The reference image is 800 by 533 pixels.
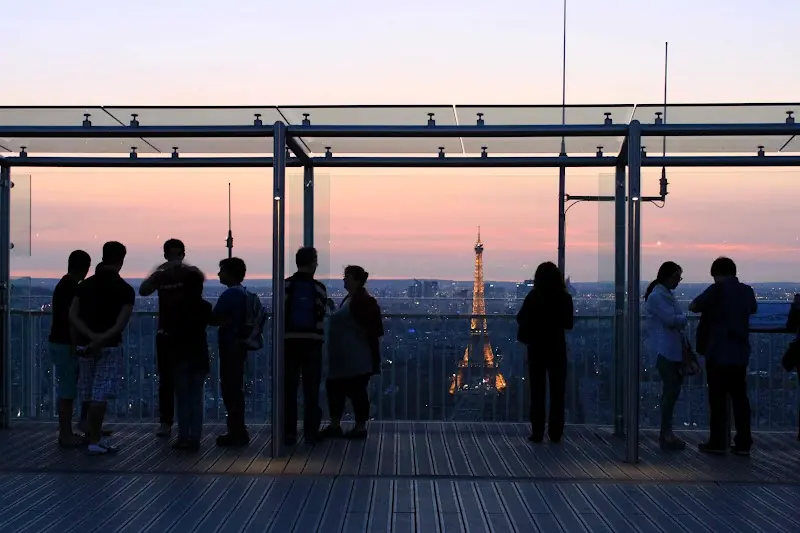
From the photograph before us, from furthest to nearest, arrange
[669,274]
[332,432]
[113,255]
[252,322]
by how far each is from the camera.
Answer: [332,432] < [669,274] < [252,322] < [113,255]

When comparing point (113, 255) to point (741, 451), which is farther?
point (741, 451)

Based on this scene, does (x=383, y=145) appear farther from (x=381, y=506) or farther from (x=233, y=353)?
(x=381, y=506)

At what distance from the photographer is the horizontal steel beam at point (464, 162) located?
10.4 m

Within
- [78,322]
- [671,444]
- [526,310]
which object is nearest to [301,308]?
[78,322]

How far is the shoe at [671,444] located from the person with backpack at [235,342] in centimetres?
353

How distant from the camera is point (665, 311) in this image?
31.1 feet

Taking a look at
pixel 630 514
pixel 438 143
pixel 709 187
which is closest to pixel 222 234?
pixel 438 143

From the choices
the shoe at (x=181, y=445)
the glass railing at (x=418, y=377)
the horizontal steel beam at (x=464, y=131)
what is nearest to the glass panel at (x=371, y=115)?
the horizontal steel beam at (x=464, y=131)

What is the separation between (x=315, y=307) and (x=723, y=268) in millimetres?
3436

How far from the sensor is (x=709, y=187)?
417 inches

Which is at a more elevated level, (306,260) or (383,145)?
(383,145)

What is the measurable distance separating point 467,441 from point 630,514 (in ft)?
9.56

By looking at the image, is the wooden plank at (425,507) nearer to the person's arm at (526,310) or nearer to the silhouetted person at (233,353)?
the silhouetted person at (233,353)
